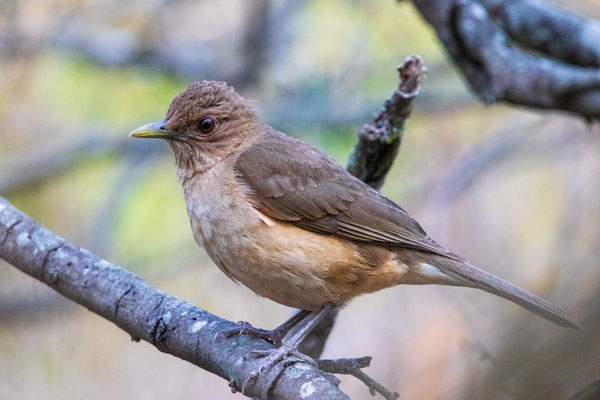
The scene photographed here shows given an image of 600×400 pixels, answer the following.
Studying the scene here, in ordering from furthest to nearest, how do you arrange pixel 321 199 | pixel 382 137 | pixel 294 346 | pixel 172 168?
pixel 172 168 → pixel 382 137 → pixel 321 199 → pixel 294 346

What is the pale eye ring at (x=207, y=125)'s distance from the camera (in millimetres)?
4566

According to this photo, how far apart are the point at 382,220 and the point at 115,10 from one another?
5527 millimetres

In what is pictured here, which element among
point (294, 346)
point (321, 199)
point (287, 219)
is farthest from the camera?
point (321, 199)

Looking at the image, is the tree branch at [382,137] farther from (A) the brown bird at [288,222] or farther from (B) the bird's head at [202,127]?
(B) the bird's head at [202,127]

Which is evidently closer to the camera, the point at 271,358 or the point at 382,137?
the point at 271,358

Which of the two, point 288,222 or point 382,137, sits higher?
point 382,137

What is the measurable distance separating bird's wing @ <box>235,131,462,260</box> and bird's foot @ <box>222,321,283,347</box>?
2.05ft

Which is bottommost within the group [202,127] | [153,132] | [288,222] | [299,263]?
[299,263]

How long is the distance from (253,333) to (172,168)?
5454 mm

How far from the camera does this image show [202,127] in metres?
4.57

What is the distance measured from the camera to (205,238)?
403 cm

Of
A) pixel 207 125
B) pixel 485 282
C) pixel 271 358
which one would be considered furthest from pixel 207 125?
pixel 485 282

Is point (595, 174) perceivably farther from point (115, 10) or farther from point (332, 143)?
point (115, 10)

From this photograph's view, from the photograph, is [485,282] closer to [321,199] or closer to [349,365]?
[349,365]
